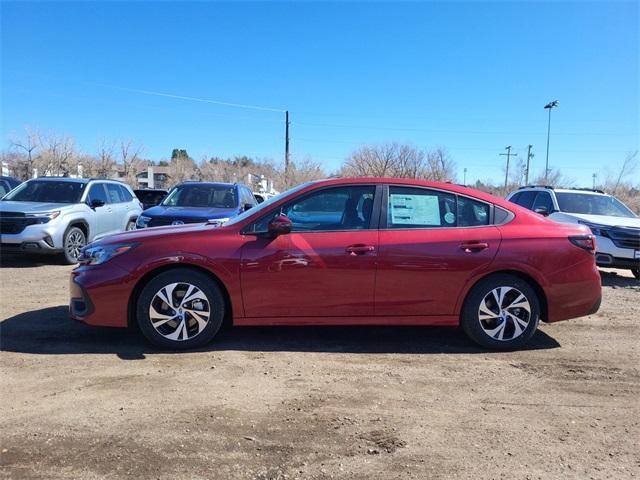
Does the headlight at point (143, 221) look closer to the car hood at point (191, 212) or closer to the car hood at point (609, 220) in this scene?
the car hood at point (191, 212)

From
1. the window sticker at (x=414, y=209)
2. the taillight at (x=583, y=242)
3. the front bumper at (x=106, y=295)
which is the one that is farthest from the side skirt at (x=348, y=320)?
the taillight at (x=583, y=242)

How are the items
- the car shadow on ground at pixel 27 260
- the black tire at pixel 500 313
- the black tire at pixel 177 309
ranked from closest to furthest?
1. the black tire at pixel 177 309
2. the black tire at pixel 500 313
3. the car shadow on ground at pixel 27 260

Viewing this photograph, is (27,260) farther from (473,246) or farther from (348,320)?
(473,246)

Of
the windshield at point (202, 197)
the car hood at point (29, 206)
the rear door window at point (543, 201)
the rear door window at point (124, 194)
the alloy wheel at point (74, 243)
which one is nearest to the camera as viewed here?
the car hood at point (29, 206)

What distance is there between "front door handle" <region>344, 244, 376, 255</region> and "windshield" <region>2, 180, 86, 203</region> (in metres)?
7.70

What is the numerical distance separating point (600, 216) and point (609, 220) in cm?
49

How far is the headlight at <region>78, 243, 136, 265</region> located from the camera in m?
4.57

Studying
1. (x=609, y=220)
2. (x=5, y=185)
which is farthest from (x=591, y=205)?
(x=5, y=185)

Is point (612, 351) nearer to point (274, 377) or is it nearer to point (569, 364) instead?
point (569, 364)

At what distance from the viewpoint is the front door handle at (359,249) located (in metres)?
4.57

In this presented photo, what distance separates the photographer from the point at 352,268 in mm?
4555

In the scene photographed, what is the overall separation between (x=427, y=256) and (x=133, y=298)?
9.30ft

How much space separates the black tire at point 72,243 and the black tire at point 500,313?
775cm

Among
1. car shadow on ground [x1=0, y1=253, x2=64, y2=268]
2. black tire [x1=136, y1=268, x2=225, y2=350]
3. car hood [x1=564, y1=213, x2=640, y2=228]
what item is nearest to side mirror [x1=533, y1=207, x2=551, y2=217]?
car hood [x1=564, y1=213, x2=640, y2=228]
